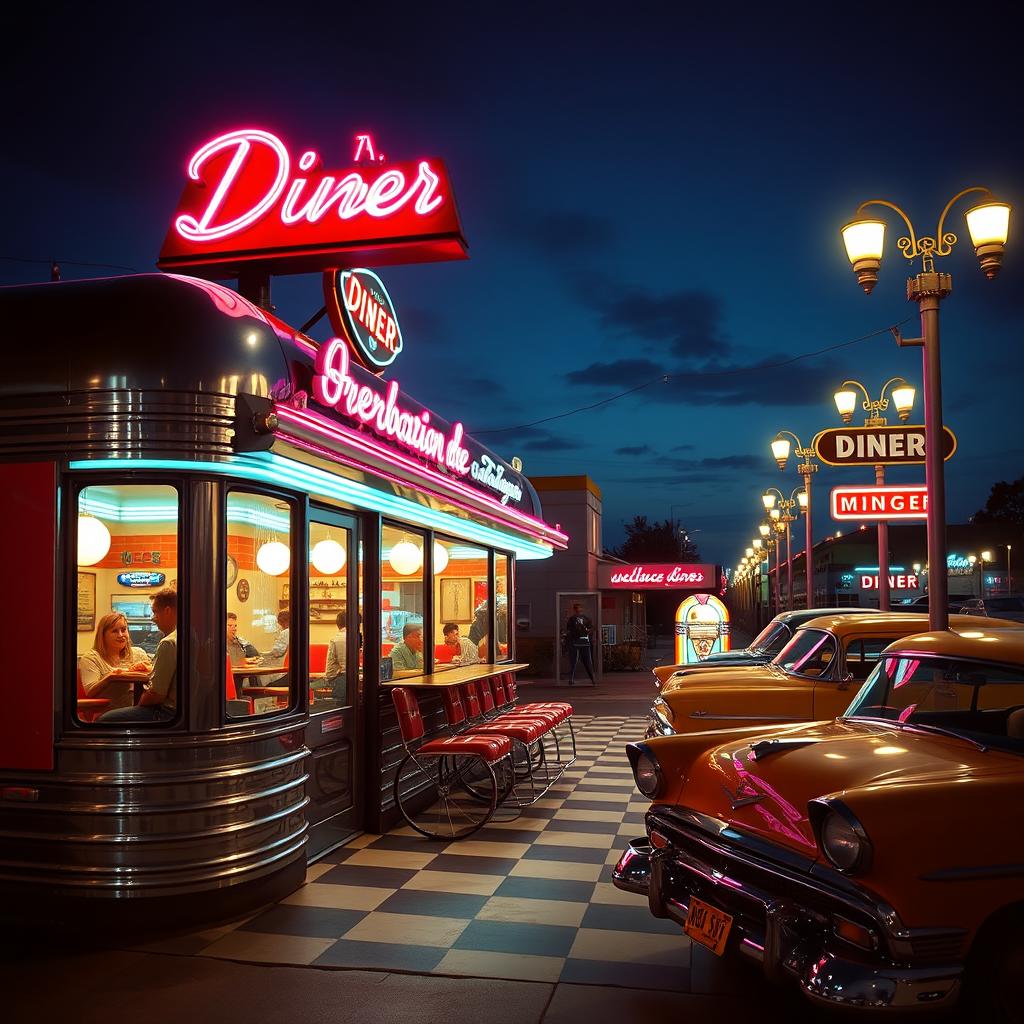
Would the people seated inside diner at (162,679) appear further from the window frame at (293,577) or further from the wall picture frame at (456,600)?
the wall picture frame at (456,600)

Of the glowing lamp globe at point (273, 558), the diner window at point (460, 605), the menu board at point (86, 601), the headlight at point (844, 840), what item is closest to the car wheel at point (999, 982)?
the headlight at point (844, 840)

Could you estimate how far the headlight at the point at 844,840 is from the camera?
3606mm

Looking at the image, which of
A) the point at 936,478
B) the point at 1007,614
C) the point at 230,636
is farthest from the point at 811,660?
the point at 1007,614

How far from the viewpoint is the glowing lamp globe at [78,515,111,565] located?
6.15 m

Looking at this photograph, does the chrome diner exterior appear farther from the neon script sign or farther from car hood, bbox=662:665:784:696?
car hood, bbox=662:665:784:696

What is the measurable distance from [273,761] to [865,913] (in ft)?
13.1

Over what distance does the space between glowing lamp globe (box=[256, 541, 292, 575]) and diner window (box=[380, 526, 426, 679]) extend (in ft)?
6.90

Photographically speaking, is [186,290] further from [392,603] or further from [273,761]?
[392,603]

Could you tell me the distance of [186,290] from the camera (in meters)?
6.18

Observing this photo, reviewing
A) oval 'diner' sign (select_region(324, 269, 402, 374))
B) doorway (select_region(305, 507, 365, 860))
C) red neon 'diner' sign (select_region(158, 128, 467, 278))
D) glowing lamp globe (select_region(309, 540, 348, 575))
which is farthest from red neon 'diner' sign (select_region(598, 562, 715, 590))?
red neon 'diner' sign (select_region(158, 128, 467, 278))

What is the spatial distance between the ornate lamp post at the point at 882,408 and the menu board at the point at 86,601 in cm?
1182

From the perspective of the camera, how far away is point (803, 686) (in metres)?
8.80

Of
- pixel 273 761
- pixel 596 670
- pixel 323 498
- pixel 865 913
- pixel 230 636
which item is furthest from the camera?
pixel 596 670

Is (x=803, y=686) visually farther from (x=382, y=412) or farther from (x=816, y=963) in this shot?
(x=816, y=963)
